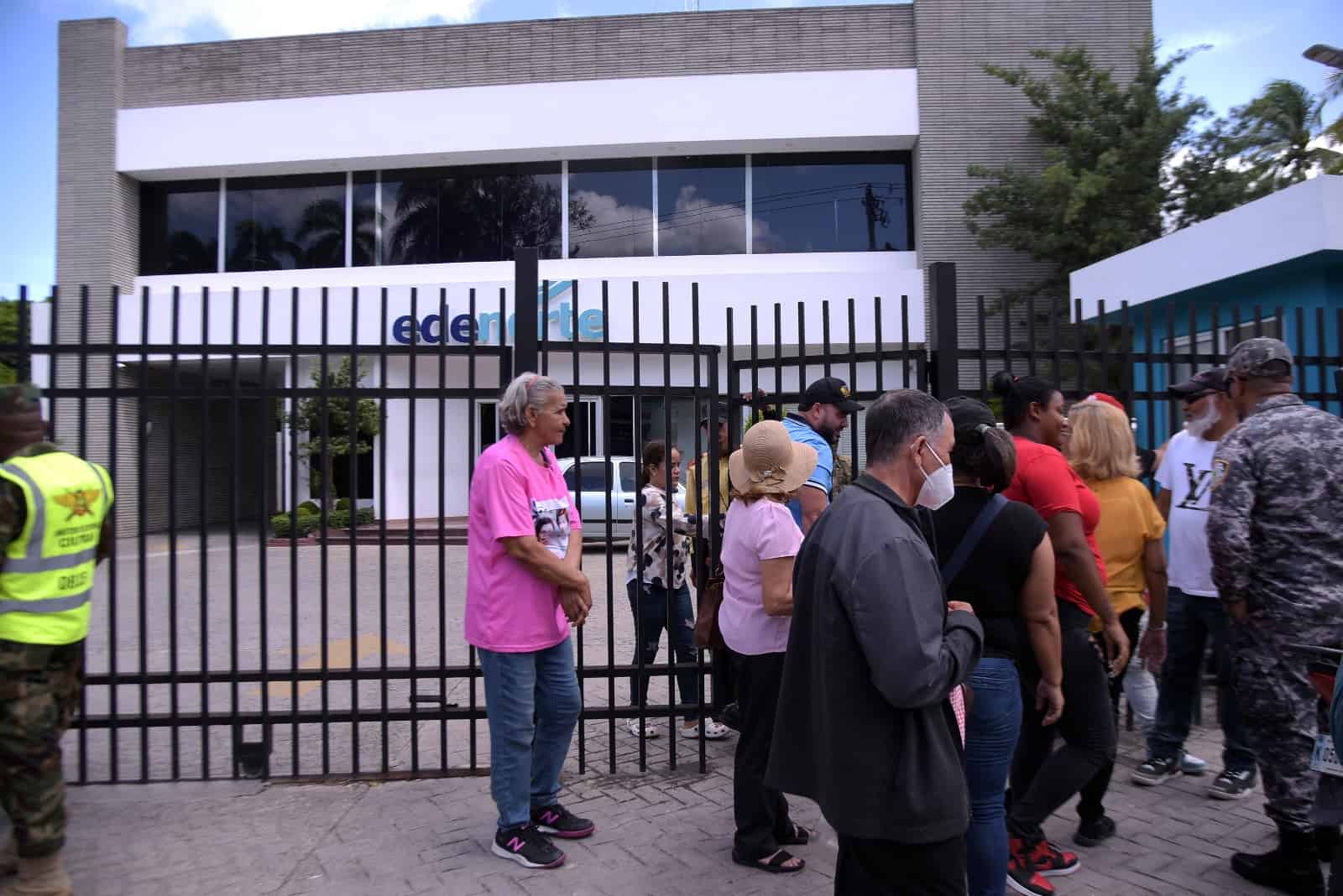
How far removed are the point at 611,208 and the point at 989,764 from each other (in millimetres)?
17108

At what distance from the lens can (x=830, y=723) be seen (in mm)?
2164

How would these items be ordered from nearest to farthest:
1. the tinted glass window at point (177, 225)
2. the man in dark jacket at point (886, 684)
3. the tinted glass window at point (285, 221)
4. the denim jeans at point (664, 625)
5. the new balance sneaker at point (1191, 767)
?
the man in dark jacket at point (886, 684)
the new balance sneaker at point (1191, 767)
the denim jeans at point (664, 625)
the tinted glass window at point (285, 221)
the tinted glass window at point (177, 225)

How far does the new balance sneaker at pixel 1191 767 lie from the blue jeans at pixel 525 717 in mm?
3140

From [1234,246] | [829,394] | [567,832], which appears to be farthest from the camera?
[1234,246]

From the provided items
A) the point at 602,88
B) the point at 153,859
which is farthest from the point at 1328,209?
the point at 602,88

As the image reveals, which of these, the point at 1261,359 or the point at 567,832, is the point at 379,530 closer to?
the point at 567,832

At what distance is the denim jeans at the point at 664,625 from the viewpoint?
488cm

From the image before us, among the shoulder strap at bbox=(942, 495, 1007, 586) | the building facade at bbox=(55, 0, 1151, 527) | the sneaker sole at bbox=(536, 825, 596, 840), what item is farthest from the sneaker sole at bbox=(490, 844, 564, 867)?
the building facade at bbox=(55, 0, 1151, 527)

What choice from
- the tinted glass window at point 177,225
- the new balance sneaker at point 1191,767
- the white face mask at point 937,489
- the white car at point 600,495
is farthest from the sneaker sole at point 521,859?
the tinted glass window at point 177,225

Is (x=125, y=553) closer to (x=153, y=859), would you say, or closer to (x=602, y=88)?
(x=602, y=88)

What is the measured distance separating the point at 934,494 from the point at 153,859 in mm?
3452

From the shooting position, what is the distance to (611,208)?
1872 centimetres

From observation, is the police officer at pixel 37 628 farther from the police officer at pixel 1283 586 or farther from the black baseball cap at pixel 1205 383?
the black baseball cap at pixel 1205 383

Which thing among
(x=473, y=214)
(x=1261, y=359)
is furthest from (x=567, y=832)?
(x=473, y=214)
